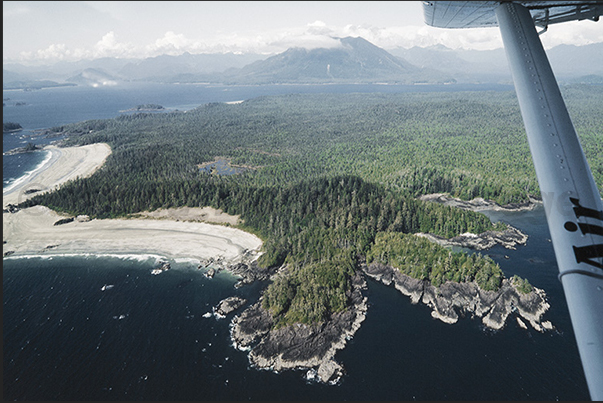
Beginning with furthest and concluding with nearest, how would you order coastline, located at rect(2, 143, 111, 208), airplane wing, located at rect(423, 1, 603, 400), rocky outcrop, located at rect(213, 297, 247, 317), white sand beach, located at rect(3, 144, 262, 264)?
coastline, located at rect(2, 143, 111, 208)
white sand beach, located at rect(3, 144, 262, 264)
rocky outcrop, located at rect(213, 297, 247, 317)
airplane wing, located at rect(423, 1, 603, 400)

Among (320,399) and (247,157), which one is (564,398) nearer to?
(320,399)

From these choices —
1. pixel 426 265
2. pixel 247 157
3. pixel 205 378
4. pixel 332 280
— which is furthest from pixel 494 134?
pixel 205 378

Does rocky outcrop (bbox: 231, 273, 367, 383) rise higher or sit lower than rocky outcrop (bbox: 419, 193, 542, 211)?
lower

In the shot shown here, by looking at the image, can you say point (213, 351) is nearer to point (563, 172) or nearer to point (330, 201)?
point (330, 201)

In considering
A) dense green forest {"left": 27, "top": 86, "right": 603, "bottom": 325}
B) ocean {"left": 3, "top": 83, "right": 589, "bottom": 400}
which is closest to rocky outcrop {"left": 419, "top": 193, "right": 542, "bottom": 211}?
dense green forest {"left": 27, "top": 86, "right": 603, "bottom": 325}

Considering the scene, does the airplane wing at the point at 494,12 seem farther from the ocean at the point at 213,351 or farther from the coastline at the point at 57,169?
the coastline at the point at 57,169

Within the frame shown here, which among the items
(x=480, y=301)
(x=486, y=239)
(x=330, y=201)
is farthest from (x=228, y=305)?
(x=486, y=239)

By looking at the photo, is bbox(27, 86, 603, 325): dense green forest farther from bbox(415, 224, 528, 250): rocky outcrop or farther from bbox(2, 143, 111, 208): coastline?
bbox(2, 143, 111, 208): coastline
